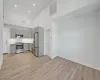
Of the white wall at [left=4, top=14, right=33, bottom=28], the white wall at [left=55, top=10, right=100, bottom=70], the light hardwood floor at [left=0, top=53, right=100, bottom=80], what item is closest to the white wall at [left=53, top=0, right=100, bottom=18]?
the white wall at [left=55, top=10, right=100, bottom=70]

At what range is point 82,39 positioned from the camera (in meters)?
4.66

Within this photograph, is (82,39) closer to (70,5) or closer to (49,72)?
(70,5)

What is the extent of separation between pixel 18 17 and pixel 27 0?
4.20 metres

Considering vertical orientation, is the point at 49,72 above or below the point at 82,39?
below

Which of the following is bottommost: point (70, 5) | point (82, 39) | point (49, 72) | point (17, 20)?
point (49, 72)

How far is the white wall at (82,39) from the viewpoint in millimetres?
3961

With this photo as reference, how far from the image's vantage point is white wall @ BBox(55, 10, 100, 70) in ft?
13.0

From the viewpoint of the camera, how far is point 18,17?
9.79 meters

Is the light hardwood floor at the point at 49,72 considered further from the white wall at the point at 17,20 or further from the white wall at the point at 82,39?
the white wall at the point at 17,20

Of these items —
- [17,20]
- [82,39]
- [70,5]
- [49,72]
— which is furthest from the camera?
[17,20]

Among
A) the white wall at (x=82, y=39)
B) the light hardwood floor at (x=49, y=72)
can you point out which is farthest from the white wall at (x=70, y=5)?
the light hardwood floor at (x=49, y=72)

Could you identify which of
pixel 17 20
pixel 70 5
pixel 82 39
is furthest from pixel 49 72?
pixel 17 20

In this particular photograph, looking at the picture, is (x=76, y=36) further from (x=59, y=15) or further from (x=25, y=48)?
(x=25, y=48)

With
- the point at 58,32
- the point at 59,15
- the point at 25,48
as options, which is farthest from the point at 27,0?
the point at 25,48
